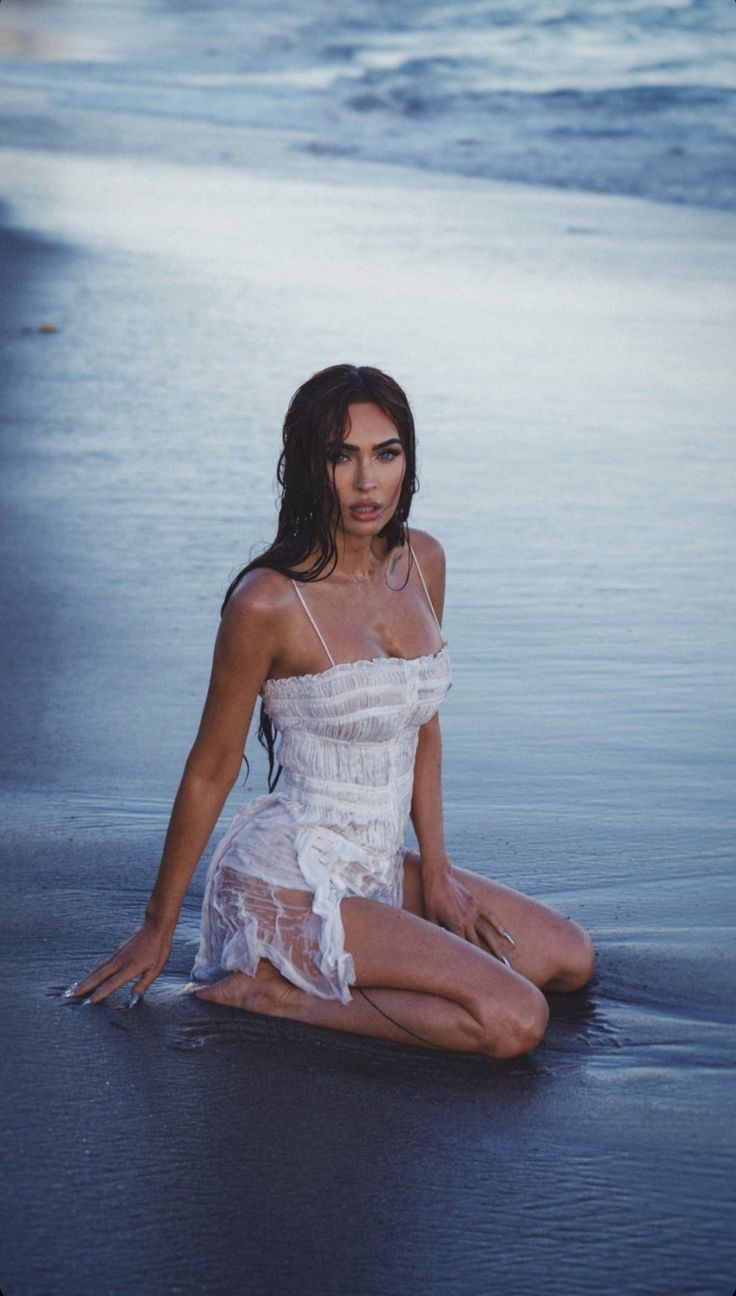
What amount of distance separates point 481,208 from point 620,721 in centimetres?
1241

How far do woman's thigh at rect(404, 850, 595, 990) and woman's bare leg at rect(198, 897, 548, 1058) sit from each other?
0.46 ft

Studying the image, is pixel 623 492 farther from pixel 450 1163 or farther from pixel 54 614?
pixel 450 1163

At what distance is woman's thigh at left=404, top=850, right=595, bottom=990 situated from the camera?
357cm

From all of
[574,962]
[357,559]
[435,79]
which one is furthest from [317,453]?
[435,79]

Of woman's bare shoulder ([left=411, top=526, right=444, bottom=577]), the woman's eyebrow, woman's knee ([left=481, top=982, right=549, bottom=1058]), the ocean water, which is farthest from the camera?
the ocean water

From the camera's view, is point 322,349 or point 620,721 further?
point 322,349

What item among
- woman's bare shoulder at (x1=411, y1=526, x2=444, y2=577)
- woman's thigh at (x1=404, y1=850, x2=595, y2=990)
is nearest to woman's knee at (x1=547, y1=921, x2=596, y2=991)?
woman's thigh at (x1=404, y1=850, x2=595, y2=990)

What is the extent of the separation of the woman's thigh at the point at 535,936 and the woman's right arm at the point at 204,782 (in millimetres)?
545

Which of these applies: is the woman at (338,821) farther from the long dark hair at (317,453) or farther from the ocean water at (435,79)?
the ocean water at (435,79)

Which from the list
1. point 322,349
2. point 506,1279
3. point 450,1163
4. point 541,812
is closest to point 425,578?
point 541,812

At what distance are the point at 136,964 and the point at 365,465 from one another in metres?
1.08

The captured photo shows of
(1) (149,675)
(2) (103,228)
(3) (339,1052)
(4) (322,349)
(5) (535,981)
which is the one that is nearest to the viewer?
(3) (339,1052)

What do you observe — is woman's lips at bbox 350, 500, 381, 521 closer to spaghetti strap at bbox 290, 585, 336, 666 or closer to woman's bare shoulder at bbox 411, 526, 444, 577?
spaghetti strap at bbox 290, 585, 336, 666

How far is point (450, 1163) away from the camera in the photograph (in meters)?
2.92
